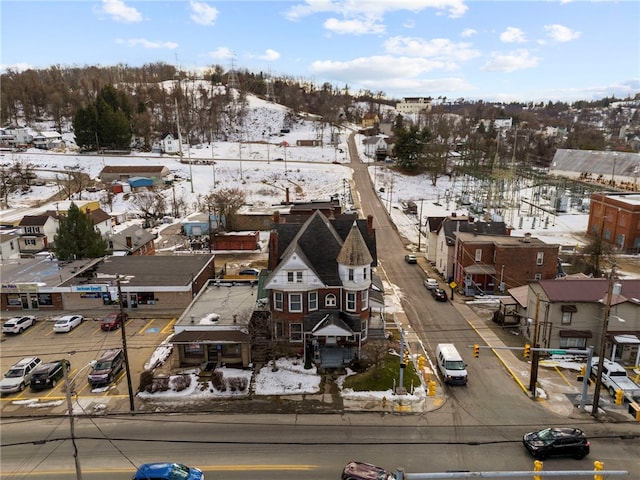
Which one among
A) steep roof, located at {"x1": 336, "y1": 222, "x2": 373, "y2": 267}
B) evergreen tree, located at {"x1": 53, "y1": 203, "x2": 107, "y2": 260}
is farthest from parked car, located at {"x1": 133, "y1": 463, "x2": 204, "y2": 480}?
evergreen tree, located at {"x1": 53, "y1": 203, "x2": 107, "y2": 260}

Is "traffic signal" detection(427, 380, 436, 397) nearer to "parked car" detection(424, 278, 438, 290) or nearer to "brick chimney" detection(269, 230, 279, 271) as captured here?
"brick chimney" detection(269, 230, 279, 271)

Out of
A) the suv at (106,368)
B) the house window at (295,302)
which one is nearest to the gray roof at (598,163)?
the house window at (295,302)

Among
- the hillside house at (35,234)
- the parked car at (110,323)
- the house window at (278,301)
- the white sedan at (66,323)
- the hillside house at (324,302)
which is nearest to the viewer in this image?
the hillside house at (324,302)

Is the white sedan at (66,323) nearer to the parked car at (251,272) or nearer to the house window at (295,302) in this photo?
the parked car at (251,272)

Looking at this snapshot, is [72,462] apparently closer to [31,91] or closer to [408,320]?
[408,320]

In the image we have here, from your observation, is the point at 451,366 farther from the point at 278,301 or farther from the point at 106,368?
the point at 106,368
